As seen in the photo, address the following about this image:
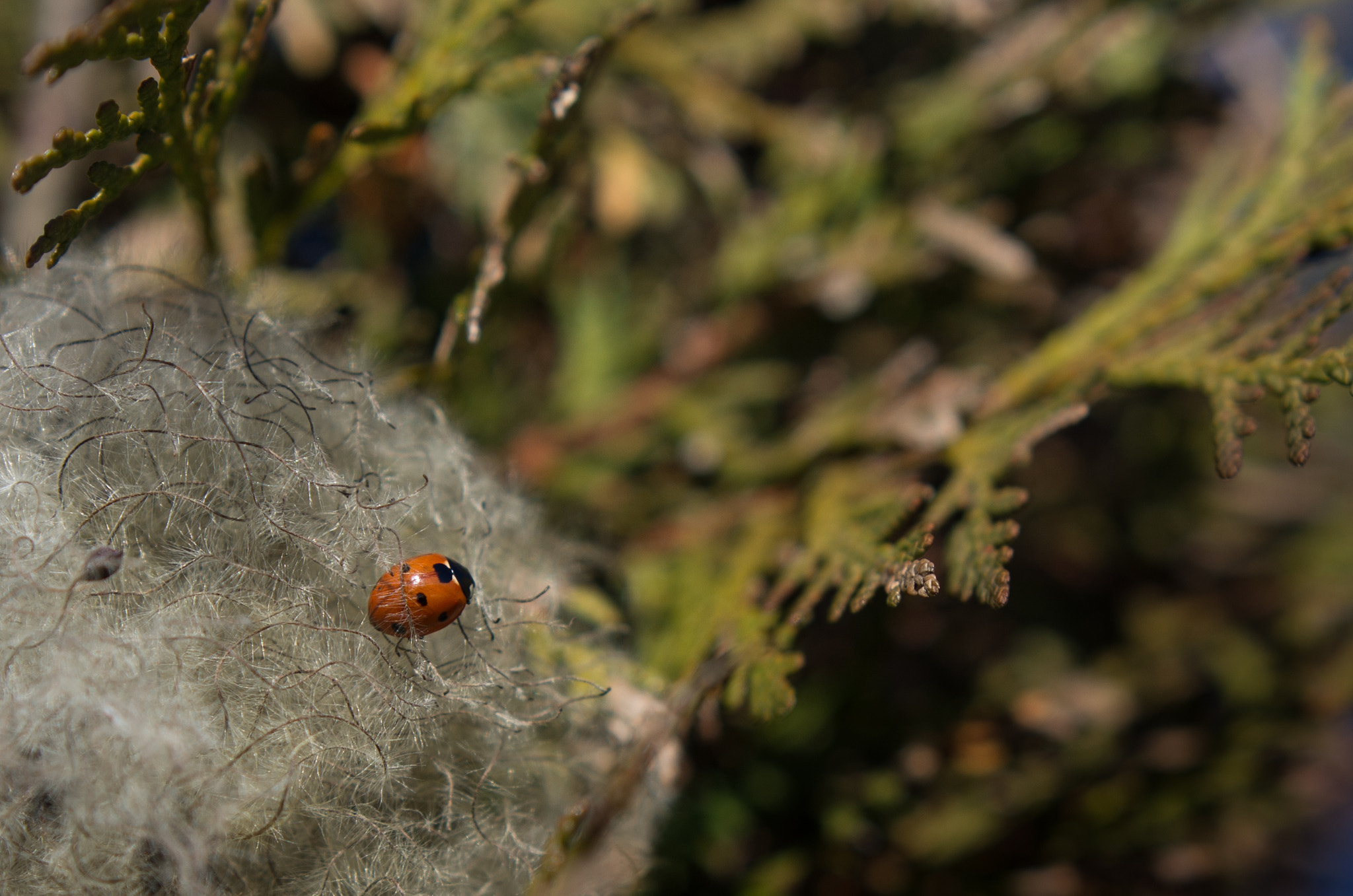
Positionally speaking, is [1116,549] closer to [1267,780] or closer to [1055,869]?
[1267,780]

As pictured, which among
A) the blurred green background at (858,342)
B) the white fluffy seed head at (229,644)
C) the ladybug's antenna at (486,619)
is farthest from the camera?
the blurred green background at (858,342)

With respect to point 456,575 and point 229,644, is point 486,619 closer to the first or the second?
point 456,575

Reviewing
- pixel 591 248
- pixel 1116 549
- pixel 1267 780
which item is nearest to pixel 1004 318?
pixel 1116 549

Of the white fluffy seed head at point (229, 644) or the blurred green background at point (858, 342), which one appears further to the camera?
the blurred green background at point (858, 342)

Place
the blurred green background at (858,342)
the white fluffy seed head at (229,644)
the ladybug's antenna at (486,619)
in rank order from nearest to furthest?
the white fluffy seed head at (229,644) < the ladybug's antenna at (486,619) < the blurred green background at (858,342)

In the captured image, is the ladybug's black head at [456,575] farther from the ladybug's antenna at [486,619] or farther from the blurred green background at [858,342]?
the blurred green background at [858,342]

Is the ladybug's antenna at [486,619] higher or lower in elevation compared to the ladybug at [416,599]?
lower

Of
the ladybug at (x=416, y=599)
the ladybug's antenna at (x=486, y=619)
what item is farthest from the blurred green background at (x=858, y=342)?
the ladybug at (x=416, y=599)

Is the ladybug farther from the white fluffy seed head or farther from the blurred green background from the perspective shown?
the blurred green background
